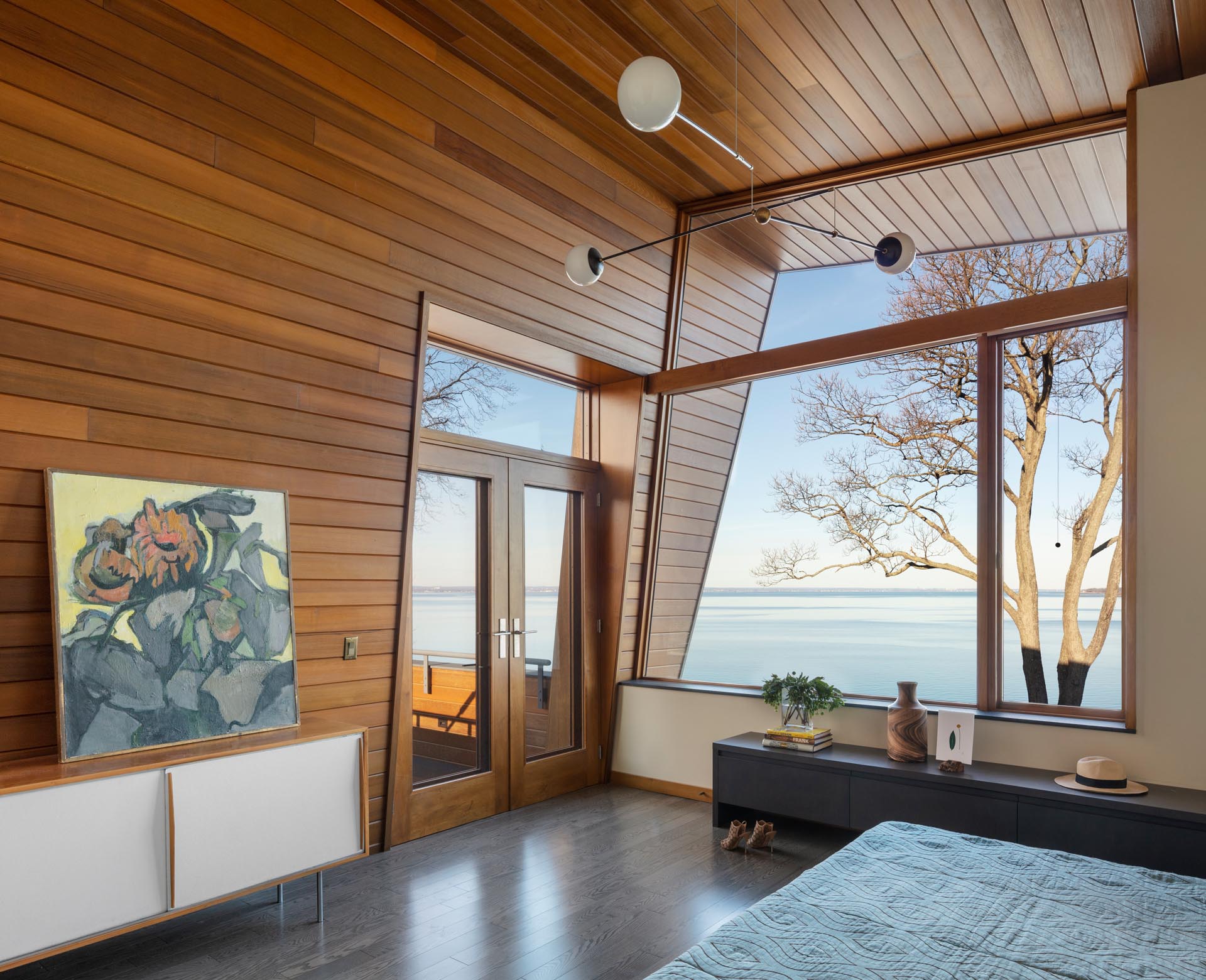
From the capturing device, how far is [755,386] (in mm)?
5480

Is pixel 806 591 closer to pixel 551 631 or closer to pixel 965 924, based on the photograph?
pixel 551 631

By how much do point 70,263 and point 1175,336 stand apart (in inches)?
177

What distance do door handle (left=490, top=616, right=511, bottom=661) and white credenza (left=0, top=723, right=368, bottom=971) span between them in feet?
4.77

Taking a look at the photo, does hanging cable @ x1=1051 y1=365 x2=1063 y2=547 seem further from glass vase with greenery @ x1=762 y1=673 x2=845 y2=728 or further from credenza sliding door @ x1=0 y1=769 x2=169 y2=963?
credenza sliding door @ x1=0 y1=769 x2=169 y2=963

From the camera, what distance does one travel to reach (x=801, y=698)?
4586mm

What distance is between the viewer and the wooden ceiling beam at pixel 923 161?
4.37m

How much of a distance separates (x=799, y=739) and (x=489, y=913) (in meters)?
1.83

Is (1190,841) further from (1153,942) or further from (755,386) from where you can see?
(755,386)

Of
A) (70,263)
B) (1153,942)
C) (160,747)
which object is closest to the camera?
(1153,942)

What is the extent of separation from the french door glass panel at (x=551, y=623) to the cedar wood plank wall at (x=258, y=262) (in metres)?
1.19

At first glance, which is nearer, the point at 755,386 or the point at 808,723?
→ the point at 808,723

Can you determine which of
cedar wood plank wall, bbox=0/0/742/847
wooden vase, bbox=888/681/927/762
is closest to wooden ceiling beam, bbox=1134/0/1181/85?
cedar wood plank wall, bbox=0/0/742/847

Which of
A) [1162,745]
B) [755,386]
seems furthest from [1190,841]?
[755,386]

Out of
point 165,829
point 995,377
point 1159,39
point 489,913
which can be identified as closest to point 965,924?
point 489,913
